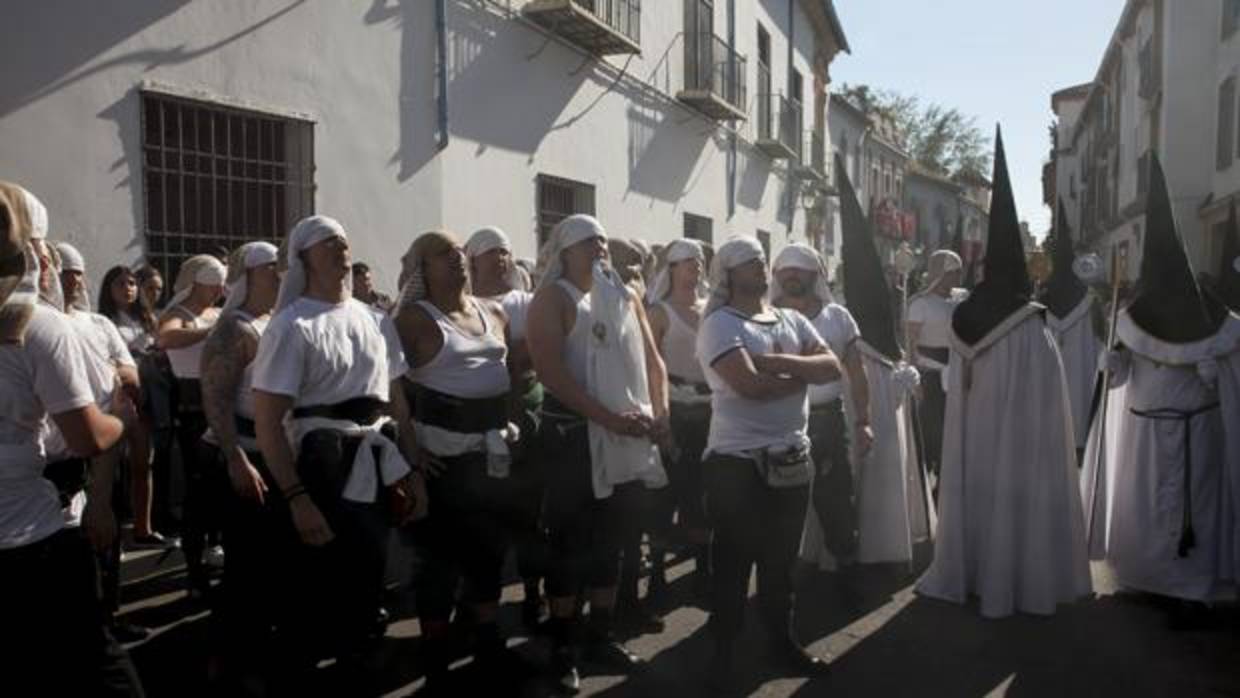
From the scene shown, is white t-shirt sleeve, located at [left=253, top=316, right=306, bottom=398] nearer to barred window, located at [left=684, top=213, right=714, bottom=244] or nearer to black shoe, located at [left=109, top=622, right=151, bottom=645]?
black shoe, located at [left=109, top=622, right=151, bottom=645]

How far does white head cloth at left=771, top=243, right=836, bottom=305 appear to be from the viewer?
507cm

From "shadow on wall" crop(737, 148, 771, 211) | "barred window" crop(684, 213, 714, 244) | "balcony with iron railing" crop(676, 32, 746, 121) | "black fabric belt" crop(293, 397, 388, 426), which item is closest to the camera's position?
"black fabric belt" crop(293, 397, 388, 426)

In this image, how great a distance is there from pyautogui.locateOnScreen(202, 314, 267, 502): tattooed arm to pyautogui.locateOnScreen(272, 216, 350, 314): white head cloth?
448 mm

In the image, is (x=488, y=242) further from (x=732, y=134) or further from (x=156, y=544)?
(x=732, y=134)

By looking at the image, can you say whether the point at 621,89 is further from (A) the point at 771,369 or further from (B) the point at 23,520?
(B) the point at 23,520

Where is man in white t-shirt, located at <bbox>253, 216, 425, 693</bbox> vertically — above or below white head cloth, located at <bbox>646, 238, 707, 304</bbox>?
below

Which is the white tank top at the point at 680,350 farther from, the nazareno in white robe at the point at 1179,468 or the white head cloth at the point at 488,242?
the nazareno in white robe at the point at 1179,468

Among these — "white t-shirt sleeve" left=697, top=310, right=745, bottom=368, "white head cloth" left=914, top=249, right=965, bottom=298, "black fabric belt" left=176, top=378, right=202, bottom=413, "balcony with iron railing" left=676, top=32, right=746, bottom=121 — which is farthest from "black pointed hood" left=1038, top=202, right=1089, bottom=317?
"balcony with iron railing" left=676, top=32, right=746, bottom=121

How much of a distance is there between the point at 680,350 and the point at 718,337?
126 cm

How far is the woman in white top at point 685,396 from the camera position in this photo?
205 inches

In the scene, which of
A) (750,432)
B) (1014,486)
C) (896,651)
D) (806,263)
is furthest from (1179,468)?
(750,432)

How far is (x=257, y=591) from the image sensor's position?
142 inches

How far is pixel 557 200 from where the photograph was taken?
12047 mm

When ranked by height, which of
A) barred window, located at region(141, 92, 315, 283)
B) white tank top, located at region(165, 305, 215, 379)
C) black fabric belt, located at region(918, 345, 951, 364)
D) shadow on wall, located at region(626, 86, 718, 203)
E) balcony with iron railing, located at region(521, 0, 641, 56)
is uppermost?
balcony with iron railing, located at region(521, 0, 641, 56)
